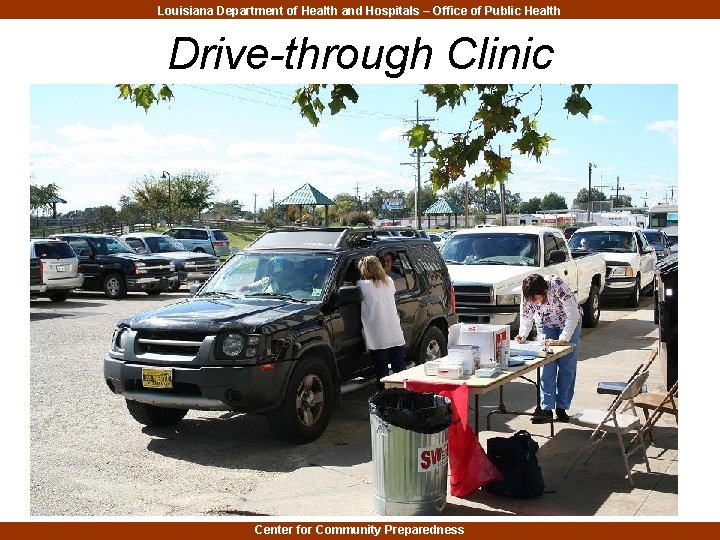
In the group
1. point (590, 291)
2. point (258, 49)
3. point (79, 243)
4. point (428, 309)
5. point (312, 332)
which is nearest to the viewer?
point (258, 49)

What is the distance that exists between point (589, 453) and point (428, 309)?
318 centimetres

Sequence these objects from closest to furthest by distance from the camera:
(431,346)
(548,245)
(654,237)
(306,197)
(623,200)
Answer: (431,346) → (548,245) → (654,237) → (306,197) → (623,200)

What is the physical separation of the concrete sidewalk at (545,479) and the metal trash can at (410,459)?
Result: 0.25 meters

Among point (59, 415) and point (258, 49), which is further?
point (59, 415)

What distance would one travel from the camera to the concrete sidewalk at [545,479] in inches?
234

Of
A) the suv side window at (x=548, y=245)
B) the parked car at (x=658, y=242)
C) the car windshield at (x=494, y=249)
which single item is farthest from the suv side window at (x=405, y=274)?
the parked car at (x=658, y=242)

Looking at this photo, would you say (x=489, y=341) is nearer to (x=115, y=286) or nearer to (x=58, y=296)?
(x=58, y=296)

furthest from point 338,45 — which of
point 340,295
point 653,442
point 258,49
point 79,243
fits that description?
point 79,243

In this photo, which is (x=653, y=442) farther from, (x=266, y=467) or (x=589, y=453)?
(x=266, y=467)

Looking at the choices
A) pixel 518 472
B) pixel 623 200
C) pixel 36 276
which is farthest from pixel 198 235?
pixel 623 200

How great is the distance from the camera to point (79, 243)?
2392 cm

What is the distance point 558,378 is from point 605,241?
1318 centimetres

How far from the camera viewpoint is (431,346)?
10070mm

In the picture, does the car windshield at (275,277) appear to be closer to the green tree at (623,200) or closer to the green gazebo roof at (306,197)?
the green gazebo roof at (306,197)
